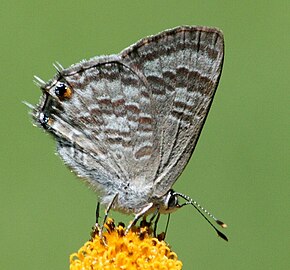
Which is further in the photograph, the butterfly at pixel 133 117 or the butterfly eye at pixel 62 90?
the butterfly eye at pixel 62 90

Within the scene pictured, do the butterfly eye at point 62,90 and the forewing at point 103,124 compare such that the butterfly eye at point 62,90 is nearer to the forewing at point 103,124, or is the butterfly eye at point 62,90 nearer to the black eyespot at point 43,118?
the forewing at point 103,124

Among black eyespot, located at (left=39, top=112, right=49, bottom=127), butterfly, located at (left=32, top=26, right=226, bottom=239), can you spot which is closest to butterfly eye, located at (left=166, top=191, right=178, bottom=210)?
butterfly, located at (left=32, top=26, right=226, bottom=239)

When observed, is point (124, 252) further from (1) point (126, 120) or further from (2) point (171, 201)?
(1) point (126, 120)

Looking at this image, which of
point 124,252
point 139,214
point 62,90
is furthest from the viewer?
point 62,90

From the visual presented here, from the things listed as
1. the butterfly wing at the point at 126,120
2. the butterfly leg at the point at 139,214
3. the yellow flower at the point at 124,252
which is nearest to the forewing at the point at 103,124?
the butterfly wing at the point at 126,120

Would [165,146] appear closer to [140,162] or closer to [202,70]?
[140,162]

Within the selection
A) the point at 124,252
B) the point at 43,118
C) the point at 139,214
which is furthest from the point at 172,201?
the point at 43,118

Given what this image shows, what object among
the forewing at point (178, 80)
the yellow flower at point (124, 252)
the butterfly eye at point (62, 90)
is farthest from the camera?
the butterfly eye at point (62, 90)

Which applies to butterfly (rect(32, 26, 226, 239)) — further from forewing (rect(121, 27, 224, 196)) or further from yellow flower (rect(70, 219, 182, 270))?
yellow flower (rect(70, 219, 182, 270))
